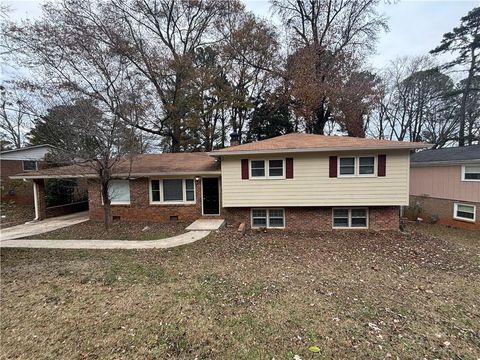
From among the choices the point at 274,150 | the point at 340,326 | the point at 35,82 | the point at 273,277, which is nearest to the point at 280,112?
the point at 274,150

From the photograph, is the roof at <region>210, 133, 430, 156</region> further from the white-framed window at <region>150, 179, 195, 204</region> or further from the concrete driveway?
the concrete driveway

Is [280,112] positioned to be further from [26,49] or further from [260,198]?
[26,49]

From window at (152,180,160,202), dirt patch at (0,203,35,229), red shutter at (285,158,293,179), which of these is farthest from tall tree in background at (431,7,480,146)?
dirt patch at (0,203,35,229)

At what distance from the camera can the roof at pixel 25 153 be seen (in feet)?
58.0

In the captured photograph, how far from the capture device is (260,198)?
Answer: 10.2m

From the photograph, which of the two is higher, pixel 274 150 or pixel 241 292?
pixel 274 150

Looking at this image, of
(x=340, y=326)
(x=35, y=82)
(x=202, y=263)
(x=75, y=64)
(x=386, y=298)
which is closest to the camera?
(x=340, y=326)

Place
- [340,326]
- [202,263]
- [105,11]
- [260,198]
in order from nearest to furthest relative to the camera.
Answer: [340,326]
[202,263]
[260,198]
[105,11]

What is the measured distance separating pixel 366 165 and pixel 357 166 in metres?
0.36

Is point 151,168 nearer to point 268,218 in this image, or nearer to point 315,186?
point 268,218

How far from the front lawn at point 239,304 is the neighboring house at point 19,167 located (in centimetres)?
1235

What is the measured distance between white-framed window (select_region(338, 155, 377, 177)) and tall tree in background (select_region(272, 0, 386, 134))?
378 inches

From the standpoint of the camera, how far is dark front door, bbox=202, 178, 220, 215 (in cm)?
1173

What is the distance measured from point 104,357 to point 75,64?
53.1 ft
